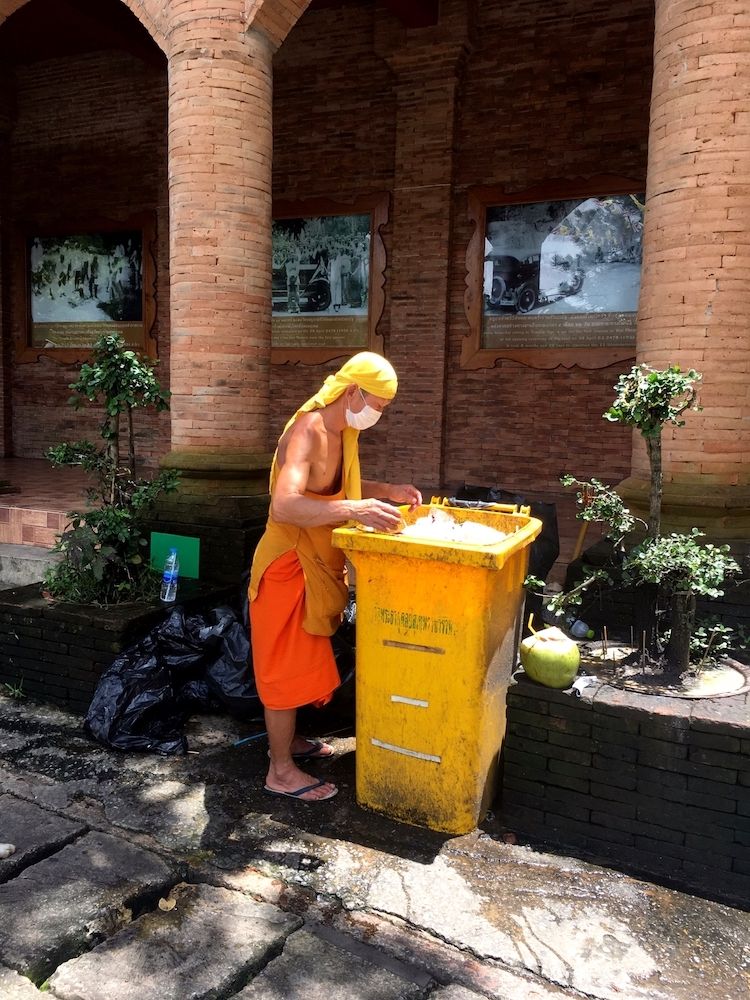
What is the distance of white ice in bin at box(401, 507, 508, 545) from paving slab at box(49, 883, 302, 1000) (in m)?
1.49

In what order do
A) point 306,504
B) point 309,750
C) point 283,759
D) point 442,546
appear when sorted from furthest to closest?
point 309,750
point 283,759
point 306,504
point 442,546

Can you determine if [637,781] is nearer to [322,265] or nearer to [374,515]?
[374,515]

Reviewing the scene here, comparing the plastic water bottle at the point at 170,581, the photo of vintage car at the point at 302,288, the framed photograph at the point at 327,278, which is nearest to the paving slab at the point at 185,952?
the plastic water bottle at the point at 170,581

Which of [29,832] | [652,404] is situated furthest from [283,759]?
[652,404]

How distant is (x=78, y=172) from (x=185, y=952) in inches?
504

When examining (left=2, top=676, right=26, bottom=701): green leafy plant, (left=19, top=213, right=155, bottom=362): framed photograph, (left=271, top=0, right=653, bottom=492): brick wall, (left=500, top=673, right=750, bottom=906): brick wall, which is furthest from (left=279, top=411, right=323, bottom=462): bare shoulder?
(left=19, top=213, right=155, bottom=362): framed photograph

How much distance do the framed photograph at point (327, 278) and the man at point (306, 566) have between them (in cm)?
730

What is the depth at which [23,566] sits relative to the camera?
5910 millimetres

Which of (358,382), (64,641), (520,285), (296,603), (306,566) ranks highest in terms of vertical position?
(520,285)

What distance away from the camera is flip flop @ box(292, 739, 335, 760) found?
383cm

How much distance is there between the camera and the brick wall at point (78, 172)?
11.8 metres

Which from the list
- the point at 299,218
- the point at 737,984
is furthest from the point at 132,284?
the point at 737,984

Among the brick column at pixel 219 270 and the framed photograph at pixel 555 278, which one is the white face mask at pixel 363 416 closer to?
the brick column at pixel 219 270

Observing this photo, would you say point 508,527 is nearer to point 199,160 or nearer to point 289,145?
point 199,160
